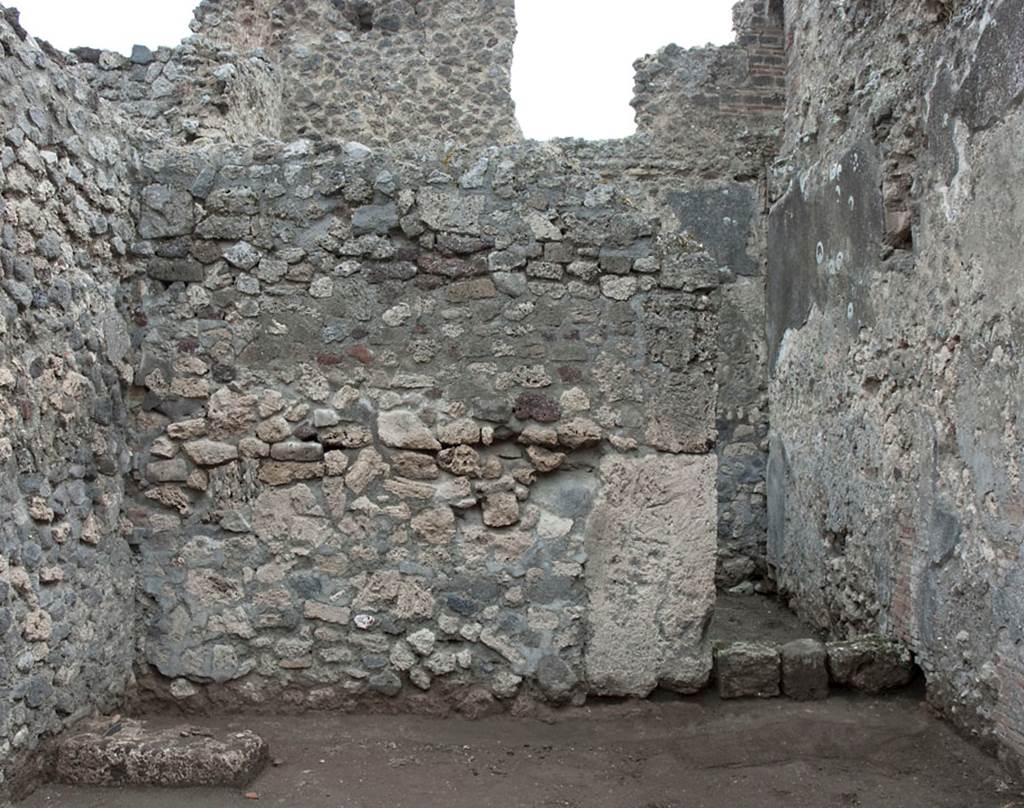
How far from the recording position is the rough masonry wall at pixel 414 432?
14.2ft

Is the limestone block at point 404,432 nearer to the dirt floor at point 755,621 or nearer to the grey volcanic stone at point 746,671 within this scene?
the grey volcanic stone at point 746,671

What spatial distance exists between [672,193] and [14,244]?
5.54 m

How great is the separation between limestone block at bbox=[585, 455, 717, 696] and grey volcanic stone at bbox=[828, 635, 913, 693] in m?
0.85

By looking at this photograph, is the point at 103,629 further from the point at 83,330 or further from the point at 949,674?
the point at 949,674

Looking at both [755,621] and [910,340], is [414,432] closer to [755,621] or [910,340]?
[910,340]

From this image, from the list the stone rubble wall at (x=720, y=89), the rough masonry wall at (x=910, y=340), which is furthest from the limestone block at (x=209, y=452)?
the stone rubble wall at (x=720, y=89)

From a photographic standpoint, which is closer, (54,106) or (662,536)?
(54,106)

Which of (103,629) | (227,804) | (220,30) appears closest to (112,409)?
(103,629)

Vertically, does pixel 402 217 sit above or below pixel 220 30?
below

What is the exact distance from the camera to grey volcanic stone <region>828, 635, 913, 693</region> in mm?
4828

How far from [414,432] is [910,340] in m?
2.34

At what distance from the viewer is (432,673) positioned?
14.2ft

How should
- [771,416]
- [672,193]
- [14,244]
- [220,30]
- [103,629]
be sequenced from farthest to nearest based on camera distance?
[220,30] < [672,193] < [771,416] < [103,629] < [14,244]

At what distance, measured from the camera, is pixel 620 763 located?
4.08 m
